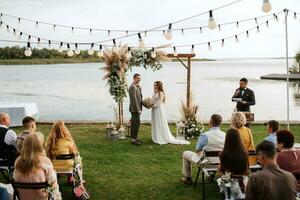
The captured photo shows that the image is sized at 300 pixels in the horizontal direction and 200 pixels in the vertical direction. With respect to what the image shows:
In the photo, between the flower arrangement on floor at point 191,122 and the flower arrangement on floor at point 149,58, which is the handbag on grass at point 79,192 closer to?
the flower arrangement on floor at point 191,122

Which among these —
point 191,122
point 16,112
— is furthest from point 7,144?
point 16,112

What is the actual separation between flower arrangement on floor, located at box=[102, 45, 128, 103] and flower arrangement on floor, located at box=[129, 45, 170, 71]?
0.32 m

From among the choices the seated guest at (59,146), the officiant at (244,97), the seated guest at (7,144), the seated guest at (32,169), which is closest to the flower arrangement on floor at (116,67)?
the officiant at (244,97)

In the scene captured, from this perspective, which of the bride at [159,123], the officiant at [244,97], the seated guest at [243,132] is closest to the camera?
the seated guest at [243,132]

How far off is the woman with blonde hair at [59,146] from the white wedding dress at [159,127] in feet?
15.7

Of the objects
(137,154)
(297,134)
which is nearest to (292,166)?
(137,154)

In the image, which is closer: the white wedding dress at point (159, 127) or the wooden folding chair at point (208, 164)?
the wooden folding chair at point (208, 164)

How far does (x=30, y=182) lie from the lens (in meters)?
4.88

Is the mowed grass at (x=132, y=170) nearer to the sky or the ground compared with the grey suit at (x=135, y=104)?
nearer to the ground

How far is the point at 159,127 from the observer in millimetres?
11258

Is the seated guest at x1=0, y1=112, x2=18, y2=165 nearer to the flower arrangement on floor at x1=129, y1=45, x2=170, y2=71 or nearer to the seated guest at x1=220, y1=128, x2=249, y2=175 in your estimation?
the seated guest at x1=220, y1=128, x2=249, y2=175

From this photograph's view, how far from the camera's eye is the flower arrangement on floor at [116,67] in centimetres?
1212

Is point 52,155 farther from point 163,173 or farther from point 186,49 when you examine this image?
point 186,49

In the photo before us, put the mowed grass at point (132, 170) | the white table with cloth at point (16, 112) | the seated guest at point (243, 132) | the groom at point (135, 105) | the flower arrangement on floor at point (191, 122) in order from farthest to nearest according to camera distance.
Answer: the white table with cloth at point (16, 112)
the flower arrangement on floor at point (191, 122)
the groom at point (135, 105)
the mowed grass at point (132, 170)
the seated guest at point (243, 132)
